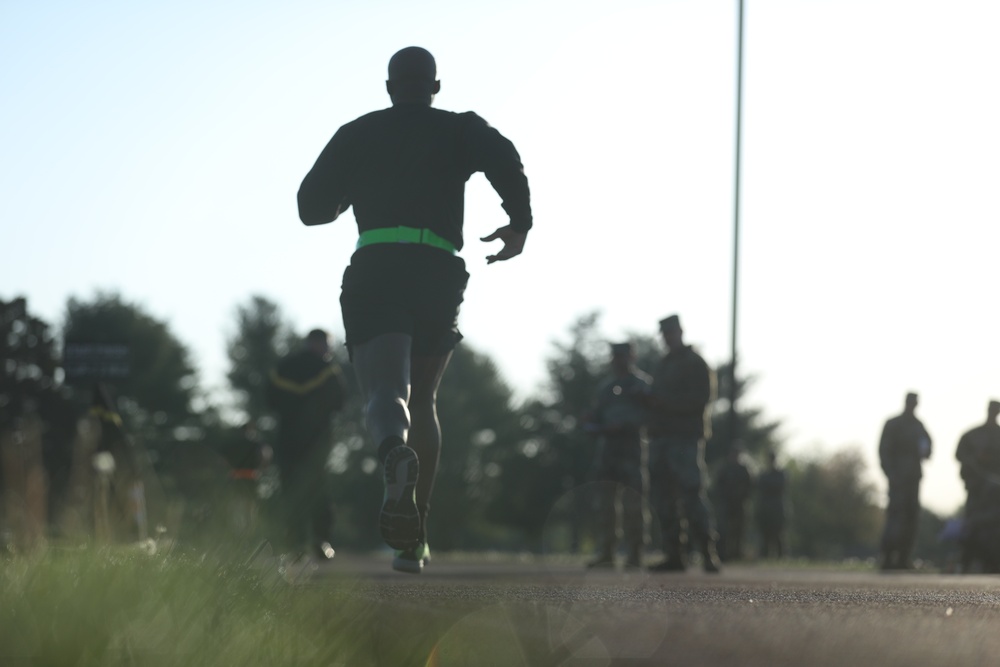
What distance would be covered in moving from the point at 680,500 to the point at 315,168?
695cm

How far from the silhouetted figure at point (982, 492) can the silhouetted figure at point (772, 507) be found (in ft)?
35.2

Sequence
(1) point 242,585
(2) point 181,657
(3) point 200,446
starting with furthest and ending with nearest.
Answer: (3) point 200,446, (1) point 242,585, (2) point 181,657

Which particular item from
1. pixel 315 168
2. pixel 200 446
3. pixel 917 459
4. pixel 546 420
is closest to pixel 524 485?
pixel 546 420

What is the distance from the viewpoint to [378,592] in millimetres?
4578

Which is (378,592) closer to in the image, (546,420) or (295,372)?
(295,372)

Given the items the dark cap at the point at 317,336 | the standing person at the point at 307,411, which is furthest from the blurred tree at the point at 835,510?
the dark cap at the point at 317,336

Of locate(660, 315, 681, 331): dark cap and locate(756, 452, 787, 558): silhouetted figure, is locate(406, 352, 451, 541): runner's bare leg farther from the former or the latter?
locate(756, 452, 787, 558): silhouetted figure

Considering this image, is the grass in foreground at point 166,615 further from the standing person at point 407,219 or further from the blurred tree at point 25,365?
the blurred tree at point 25,365

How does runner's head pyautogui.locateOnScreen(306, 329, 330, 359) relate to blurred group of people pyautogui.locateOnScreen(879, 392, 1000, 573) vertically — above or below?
above

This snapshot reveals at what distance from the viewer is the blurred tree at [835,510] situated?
9256 centimetres

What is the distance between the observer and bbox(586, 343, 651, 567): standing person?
13047mm

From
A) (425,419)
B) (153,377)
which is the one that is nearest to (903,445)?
(425,419)

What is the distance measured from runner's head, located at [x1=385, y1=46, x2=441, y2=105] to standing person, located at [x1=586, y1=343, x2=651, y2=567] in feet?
22.9

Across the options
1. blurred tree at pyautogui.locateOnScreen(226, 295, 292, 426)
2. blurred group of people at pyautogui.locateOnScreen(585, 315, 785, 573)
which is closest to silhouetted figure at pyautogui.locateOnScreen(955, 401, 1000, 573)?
blurred group of people at pyautogui.locateOnScreen(585, 315, 785, 573)
